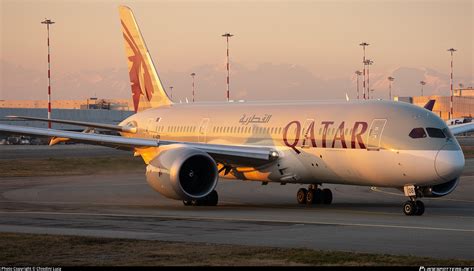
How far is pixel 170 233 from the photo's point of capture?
2342 cm

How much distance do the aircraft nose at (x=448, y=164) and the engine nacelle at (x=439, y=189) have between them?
1.50 meters

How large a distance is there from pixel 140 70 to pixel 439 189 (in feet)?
59.5

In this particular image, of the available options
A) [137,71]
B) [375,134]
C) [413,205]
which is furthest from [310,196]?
[137,71]

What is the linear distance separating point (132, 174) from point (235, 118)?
59.9ft

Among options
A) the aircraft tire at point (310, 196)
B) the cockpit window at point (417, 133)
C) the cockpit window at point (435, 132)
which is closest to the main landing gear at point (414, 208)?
the cockpit window at point (417, 133)

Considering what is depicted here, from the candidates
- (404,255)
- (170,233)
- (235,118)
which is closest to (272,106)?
(235,118)

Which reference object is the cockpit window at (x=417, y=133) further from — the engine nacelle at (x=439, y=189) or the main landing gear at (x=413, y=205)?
the engine nacelle at (x=439, y=189)

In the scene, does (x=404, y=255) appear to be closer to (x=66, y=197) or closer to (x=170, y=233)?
(x=170, y=233)

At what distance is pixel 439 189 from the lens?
102ft

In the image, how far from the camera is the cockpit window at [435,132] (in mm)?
Result: 29547

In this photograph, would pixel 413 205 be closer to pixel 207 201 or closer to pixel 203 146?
pixel 203 146

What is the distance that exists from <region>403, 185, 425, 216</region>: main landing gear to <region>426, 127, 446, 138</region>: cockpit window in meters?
1.75

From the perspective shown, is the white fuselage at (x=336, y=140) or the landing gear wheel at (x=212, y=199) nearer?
the white fuselage at (x=336, y=140)

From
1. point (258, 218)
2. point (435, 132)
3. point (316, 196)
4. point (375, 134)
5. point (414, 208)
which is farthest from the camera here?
point (316, 196)
